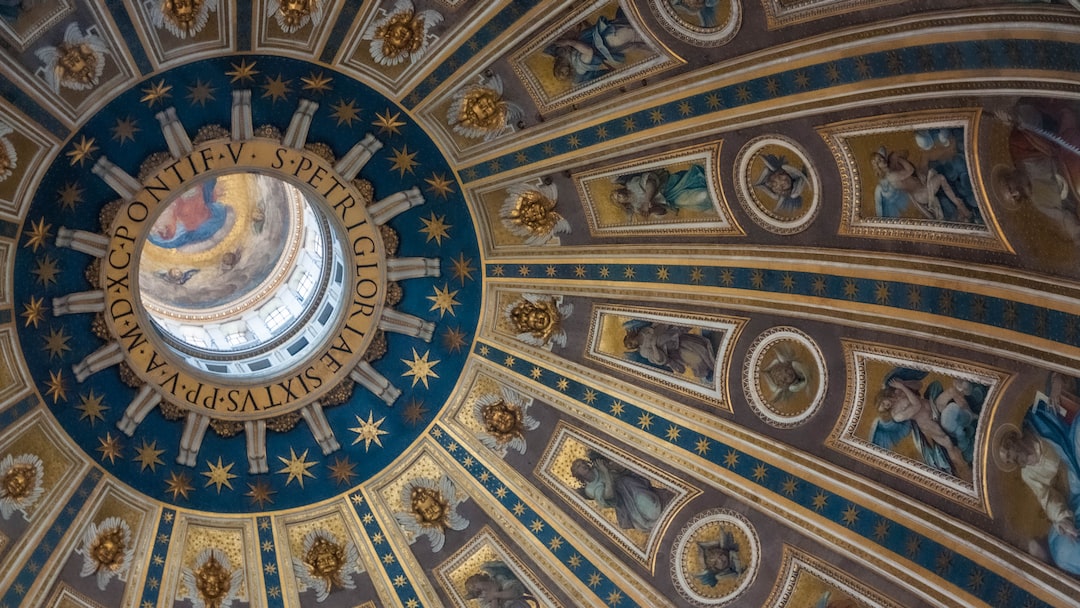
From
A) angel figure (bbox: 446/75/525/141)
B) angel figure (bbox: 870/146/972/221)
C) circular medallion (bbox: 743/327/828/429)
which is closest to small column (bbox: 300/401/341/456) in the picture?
angel figure (bbox: 446/75/525/141)

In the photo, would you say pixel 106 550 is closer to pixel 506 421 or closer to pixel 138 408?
pixel 138 408

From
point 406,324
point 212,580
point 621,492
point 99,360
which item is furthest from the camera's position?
point 406,324

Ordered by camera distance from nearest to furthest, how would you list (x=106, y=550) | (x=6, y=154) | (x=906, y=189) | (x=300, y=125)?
(x=906, y=189)
(x=6, y=154)
(x=300, y=125)
(x=106, y=550)

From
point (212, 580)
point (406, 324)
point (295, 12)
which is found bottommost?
point (212, 580)

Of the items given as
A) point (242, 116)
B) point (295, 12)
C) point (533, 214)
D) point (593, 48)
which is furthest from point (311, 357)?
point (593, 48)

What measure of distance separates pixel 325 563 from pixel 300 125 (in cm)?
742

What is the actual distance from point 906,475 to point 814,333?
95.3 inches

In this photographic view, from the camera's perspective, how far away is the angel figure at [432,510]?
21.0 m

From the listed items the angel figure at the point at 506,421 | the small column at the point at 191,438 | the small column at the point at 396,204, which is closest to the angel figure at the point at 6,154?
the small column at the point at 191,438

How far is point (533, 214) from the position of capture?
1994 cm

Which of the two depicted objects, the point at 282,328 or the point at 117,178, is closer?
the point at 117,178

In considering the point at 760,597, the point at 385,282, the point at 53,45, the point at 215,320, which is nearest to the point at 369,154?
the point at 385,282

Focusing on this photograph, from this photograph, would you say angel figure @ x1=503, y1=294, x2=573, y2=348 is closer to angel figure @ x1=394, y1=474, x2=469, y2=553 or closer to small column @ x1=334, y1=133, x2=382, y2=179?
angel figure @ x1=394, y1=474, x2=469, y2=553

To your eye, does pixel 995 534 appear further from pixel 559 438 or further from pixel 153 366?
pixel 153 366
